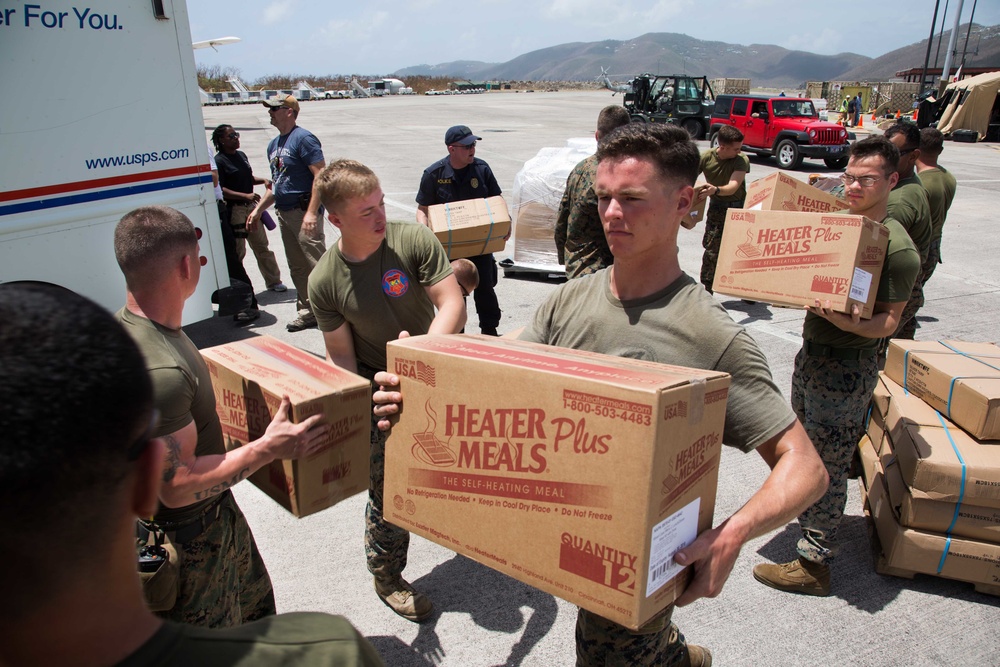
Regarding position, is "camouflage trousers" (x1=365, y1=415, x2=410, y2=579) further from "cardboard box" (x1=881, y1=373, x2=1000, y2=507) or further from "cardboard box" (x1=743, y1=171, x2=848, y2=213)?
"cardboard box" (x1=743, y1=171, x2=848, y2=213)

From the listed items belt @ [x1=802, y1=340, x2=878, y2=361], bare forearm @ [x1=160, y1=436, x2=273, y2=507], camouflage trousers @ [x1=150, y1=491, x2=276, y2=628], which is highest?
bare forearm @ [x1=160, y1=436, x2=273, y2=507]

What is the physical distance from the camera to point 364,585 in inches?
125

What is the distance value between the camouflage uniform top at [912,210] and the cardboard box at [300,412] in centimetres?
380

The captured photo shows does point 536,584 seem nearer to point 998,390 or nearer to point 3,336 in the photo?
point 3,336

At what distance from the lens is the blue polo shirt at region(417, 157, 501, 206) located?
584 cm

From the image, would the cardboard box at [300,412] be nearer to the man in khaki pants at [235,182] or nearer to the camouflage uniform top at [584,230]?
the camouflage uniform top at [584,230]

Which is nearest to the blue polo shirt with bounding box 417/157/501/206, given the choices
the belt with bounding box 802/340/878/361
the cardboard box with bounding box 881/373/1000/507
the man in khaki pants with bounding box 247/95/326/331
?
the man in khaki pants with bounding box 247/95/326/331

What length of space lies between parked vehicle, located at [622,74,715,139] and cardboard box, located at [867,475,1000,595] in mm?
20810

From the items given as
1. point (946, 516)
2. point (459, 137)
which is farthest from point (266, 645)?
point (459, 137)

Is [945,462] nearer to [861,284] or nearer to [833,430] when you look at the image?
[833,430]

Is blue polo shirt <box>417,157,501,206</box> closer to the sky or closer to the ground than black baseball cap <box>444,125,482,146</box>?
closer to the ground

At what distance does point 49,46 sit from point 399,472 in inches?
162

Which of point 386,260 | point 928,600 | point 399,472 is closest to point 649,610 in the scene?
point 399,472

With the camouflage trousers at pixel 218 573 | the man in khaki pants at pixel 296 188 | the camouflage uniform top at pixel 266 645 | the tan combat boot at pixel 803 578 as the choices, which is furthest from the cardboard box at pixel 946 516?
the man in khaki pants at pixel 296 188
